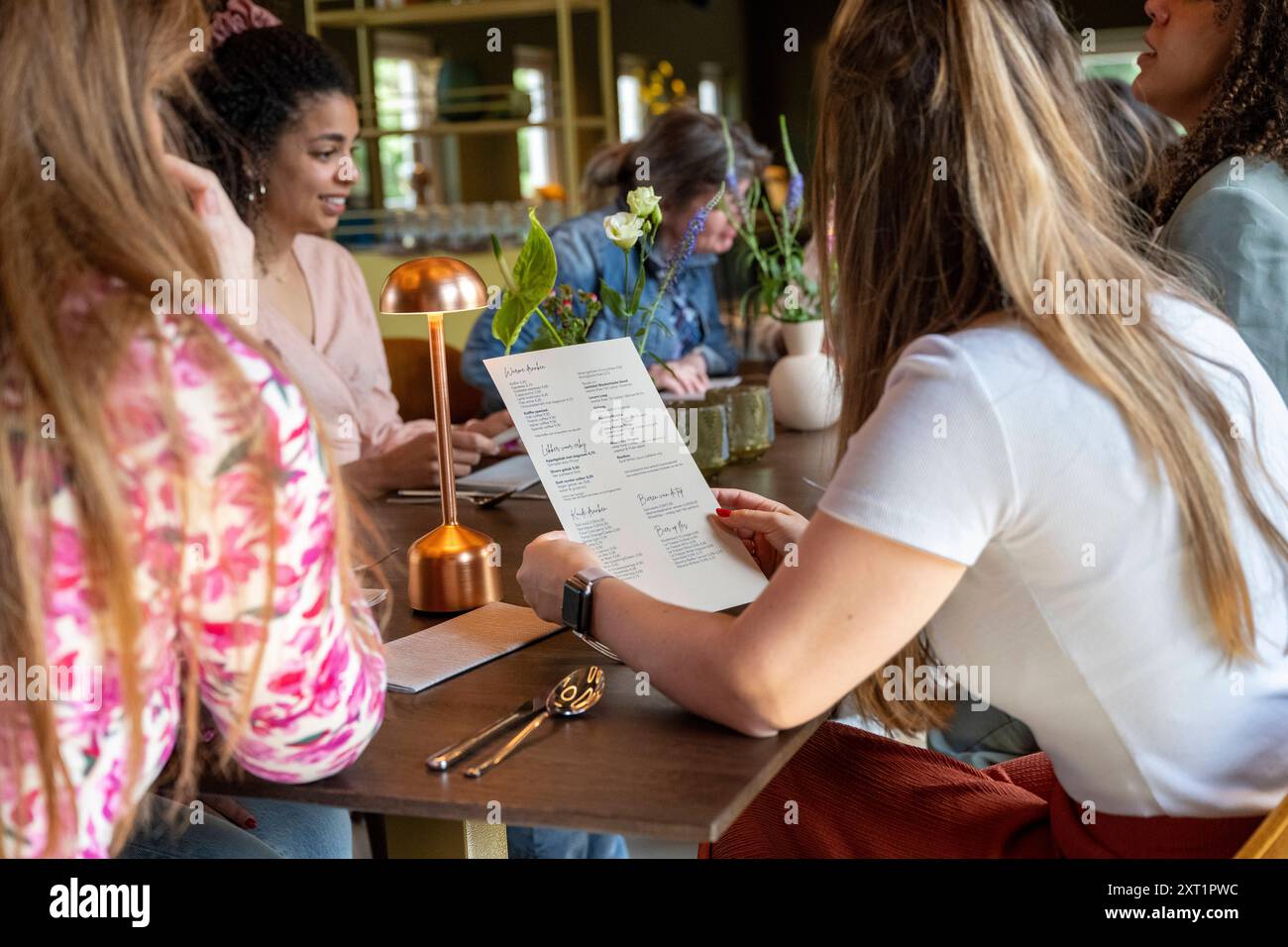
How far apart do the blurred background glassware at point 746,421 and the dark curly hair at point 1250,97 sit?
2.23 feet

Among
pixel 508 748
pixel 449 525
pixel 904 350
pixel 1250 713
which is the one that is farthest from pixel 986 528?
pixel 449 525

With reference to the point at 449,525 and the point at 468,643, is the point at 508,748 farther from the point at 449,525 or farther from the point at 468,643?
the point at 449,525

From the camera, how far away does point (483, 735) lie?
1.03 metres

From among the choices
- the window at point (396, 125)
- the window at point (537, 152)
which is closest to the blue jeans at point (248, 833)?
the window at point (396, 125)

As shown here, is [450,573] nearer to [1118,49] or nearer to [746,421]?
[746,421]

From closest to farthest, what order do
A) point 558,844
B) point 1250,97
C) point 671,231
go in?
point 1250,97
point 558,844
point 671,231

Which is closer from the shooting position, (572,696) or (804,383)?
(572,696)

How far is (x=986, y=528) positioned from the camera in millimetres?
946

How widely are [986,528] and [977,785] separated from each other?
1.27ft

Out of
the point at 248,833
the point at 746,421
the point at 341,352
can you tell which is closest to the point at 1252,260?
the point at 746,421

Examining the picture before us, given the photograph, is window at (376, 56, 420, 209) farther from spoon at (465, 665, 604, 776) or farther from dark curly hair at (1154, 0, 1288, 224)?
spoon at (465, 665, 604, 776)

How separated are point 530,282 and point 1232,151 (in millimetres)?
983

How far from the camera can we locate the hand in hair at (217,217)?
1091 millimetres

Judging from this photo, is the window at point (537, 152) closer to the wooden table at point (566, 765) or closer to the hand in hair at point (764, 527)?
the hand in hair at point (764, 527)
